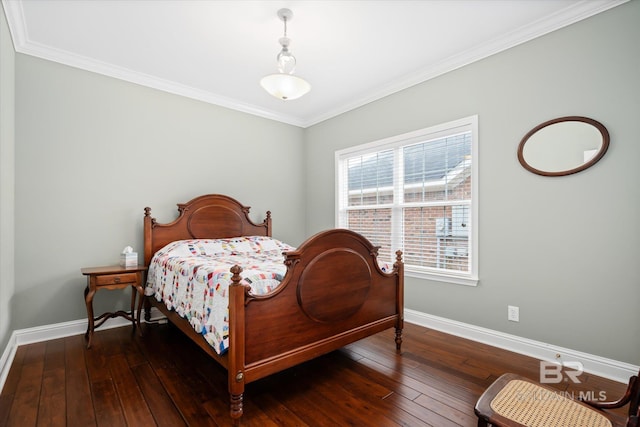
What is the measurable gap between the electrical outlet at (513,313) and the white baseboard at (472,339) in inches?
5.7

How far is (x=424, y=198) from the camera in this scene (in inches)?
131

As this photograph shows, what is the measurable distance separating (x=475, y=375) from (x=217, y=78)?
362cm

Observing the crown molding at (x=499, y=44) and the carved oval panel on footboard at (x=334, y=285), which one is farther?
the crown molding at (x=499, y=44)

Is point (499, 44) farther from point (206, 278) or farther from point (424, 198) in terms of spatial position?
point (206, 278)

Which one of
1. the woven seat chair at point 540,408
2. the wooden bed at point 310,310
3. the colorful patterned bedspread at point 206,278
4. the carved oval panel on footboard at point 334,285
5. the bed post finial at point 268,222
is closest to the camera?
the woven seat chair at point 540,408

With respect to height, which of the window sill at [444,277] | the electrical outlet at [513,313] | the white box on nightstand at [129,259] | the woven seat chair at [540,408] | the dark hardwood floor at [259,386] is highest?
the white box on nightstand at [129,259]

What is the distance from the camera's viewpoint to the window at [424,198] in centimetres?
299

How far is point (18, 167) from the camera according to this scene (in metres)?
2.71

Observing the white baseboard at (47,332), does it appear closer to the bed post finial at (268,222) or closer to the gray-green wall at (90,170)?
the gray-green wall at (90,170)

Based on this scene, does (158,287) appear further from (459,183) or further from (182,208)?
(459,183)

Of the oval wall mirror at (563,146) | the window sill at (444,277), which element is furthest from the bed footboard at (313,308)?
the oval wall mirror at (563,146)

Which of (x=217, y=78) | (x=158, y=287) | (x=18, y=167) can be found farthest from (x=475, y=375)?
(x=18, y=167)

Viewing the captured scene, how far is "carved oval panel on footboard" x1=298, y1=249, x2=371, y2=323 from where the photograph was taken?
6.68ft
